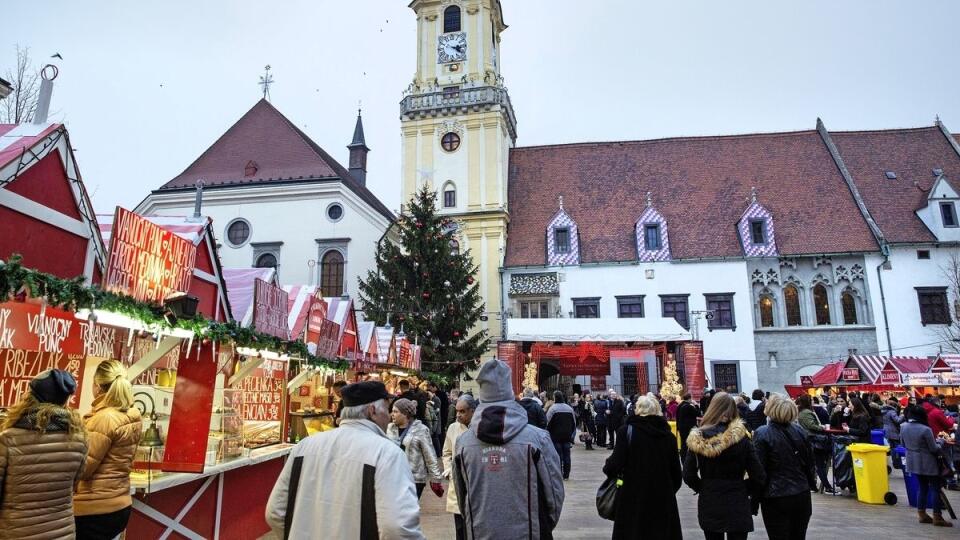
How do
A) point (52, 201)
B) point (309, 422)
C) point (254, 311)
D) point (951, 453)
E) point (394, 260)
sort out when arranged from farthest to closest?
point (394, 260) → point (951, 453) → point (309, 422) → point (254, 311) → point (52, 201)

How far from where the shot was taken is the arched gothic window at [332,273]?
33156mm

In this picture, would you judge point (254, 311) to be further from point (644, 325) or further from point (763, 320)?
point (763, 320)

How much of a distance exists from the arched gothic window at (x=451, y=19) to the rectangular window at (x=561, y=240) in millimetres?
13738

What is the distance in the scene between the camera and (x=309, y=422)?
1033 centimetres

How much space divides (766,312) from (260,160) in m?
28.2

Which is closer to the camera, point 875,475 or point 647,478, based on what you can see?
point 647,478

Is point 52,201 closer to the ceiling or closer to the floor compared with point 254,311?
closer to the ceiling

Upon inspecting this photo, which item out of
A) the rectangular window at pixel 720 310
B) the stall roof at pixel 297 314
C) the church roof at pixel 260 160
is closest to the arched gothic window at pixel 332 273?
the church roof at pixel 260 160

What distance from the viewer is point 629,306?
32.0 meters

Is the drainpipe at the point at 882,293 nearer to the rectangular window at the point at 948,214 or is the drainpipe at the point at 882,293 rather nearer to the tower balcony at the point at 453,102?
the rectangular window at the point at 948,214

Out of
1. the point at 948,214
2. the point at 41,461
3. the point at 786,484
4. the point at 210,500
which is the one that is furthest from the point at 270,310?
the point at 948,214

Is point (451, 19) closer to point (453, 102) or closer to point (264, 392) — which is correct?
point (453, 102)

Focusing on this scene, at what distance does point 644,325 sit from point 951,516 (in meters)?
15.6

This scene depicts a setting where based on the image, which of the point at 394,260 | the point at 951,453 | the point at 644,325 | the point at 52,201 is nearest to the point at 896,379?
the point at 644,325
